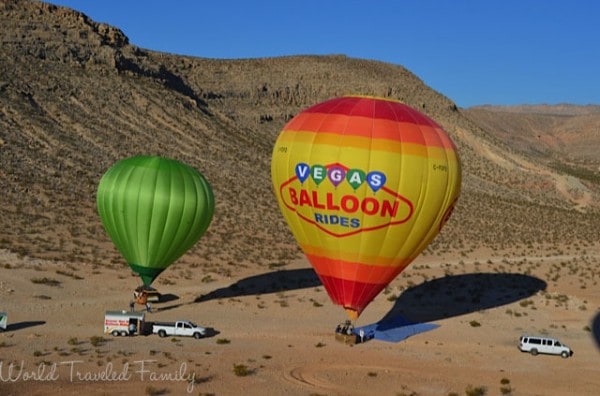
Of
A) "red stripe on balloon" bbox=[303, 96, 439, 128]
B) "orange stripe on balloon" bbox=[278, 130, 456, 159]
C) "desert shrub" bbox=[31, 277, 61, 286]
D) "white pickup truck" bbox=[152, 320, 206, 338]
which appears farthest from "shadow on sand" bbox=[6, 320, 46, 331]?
"red stripe on balloon" bbox=[303, 96, 439, 128]

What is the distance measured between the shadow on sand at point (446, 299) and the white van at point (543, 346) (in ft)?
12.8

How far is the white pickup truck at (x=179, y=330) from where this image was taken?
25344 mm

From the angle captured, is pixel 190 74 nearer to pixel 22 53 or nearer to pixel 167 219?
pixel 22 53

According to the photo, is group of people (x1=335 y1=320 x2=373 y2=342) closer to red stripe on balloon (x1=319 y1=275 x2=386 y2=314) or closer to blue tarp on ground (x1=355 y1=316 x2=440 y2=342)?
blue tarp on ground (x1=355 y1=316 x2=440 y2=342)

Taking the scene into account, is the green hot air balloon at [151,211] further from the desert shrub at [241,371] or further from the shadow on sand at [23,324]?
the desert shrub at [241,371]

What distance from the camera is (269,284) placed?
36.2 metres

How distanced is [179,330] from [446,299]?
14.6 m

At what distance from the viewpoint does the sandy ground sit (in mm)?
20797

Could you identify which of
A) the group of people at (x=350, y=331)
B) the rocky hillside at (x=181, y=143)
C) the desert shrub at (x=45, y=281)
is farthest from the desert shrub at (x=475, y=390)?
the rocky hillside at (x=181, y=143)

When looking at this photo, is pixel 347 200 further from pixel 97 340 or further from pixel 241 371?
pixel 97 340

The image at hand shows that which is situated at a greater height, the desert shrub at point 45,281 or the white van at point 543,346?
the desert shrub at point 45,281

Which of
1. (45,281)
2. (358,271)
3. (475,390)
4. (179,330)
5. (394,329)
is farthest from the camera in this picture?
(45,281)

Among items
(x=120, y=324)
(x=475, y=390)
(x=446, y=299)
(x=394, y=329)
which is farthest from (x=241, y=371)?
(x=446, y=299)

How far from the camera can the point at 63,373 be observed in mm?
20344
